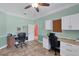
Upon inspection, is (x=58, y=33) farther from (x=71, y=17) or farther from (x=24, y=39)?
(x=24, y=39)

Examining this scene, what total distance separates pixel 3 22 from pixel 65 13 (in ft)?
4.18

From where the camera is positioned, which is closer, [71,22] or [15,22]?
[15,22]

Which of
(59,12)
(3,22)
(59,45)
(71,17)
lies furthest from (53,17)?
(3,22)

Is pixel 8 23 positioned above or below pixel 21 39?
above

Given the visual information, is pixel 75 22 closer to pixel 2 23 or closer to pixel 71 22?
pixel 71 22

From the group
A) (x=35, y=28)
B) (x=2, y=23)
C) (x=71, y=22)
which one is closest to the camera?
(x=2, y=23)

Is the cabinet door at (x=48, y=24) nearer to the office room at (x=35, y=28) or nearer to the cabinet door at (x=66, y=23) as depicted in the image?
the office room at (x=35, y=28)

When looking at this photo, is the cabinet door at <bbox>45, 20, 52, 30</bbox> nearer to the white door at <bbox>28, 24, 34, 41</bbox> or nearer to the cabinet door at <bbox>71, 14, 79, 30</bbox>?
the white door at <bbox>28, 24, 34, 41</bbox>

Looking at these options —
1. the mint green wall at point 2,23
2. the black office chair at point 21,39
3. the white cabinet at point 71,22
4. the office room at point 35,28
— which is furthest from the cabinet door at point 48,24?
the mint green wall at point 2,23

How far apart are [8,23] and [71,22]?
1.41 metres

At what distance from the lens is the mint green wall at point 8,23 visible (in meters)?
1.50

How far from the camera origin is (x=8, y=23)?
5.32ft

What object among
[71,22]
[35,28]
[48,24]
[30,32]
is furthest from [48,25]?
[71,22]

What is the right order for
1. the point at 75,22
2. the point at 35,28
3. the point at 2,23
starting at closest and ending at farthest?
the point at 2,23 → the point at 35,28 → the point at 75,22
